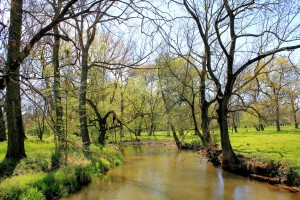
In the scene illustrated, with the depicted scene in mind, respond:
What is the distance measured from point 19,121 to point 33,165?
69.3 inches

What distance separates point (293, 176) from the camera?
34.4ft

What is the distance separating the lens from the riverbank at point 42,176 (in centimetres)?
797

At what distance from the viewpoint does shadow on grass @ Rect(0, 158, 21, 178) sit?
902cm

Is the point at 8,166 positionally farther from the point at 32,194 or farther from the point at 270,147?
the point at 270,147

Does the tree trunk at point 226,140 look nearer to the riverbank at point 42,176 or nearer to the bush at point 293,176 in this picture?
the bush at point 293,176

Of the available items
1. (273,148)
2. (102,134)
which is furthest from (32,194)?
(102,134)

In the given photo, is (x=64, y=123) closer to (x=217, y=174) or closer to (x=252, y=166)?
(x=217, y=174)

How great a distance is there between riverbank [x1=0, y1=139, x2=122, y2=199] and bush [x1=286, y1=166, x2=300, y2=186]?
676cm

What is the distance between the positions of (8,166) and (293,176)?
1029 cm

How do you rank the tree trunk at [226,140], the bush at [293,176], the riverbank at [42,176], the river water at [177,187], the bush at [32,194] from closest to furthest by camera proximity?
1. the bush at [32,194]
2. the riverbank at [42,176]
3. the river water at [177,187]
4. the bush at [293,176]
5. the tree trunk at [226,140]

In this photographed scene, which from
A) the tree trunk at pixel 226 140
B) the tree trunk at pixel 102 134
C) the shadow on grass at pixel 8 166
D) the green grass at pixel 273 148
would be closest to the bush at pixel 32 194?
the shadow on grass at pixel 8 166

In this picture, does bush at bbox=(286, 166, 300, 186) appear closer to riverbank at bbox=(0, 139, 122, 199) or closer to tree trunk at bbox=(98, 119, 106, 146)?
riverbank at bbox=(0, 139, 122, 199)

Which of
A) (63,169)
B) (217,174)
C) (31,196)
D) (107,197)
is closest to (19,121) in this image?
(63,169)

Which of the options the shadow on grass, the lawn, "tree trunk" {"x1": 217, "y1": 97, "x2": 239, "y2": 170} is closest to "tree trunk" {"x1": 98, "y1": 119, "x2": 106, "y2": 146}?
the lawn
